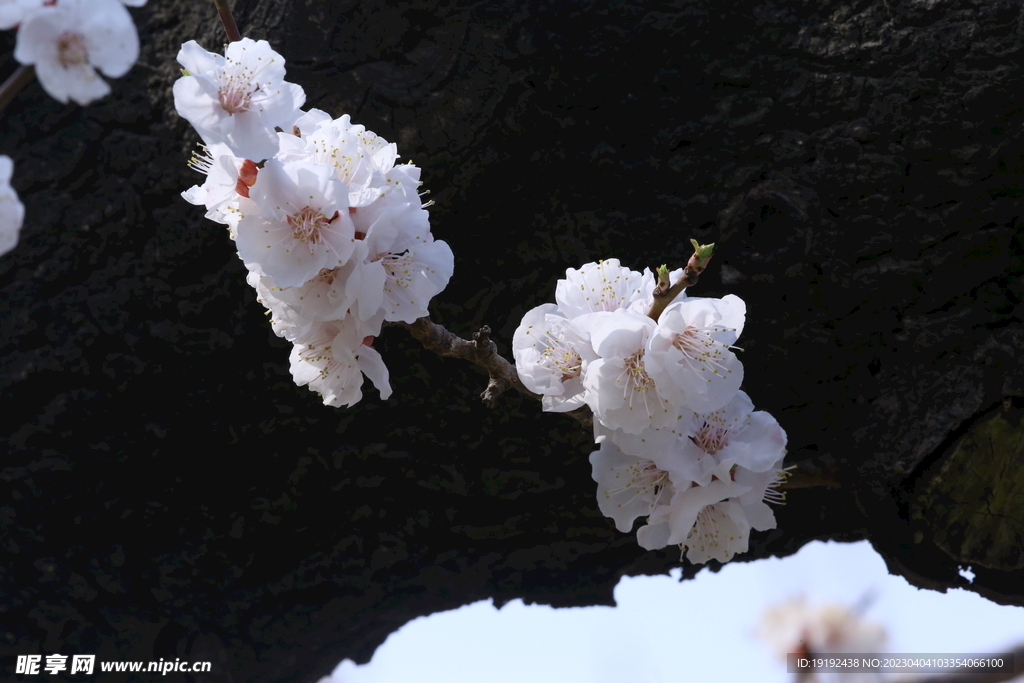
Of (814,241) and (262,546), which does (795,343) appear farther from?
(262,546)

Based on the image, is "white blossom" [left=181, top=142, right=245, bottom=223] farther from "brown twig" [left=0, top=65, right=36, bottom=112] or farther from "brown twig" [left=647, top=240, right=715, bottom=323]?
"brown twig" [left=647, top=240, right=715, bottom=323]

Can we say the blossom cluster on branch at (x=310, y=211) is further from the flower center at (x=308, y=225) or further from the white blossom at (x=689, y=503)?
the white blossom at (x=689, y=503)

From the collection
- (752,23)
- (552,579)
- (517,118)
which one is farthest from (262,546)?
(752,23)

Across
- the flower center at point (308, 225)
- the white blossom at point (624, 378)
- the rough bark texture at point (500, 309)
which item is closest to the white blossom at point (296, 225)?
the flower center at point (308, 225)

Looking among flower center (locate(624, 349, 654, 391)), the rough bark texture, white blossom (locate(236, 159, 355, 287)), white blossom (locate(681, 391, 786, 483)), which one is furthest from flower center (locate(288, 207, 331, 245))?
the rough bark texture

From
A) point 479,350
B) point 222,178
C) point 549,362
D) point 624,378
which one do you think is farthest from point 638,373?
point 222,178
